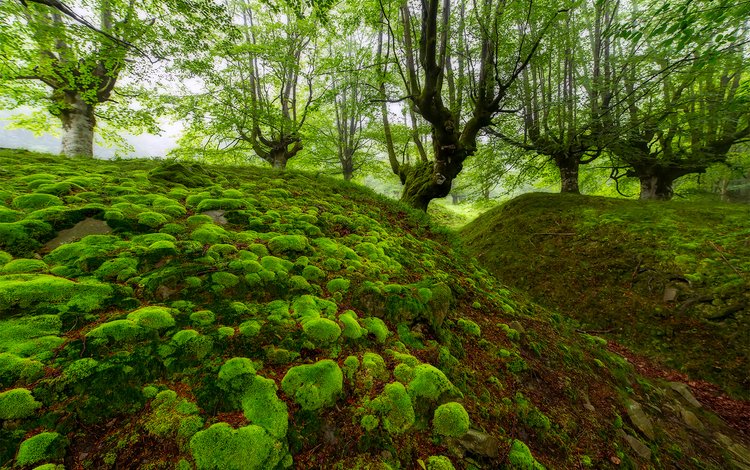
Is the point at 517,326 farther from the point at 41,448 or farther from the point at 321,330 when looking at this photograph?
the point at 41,448

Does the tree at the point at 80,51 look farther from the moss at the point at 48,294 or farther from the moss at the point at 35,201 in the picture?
the moss at the point at 48,294

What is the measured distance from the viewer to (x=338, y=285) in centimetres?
369

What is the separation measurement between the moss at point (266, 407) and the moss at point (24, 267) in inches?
101

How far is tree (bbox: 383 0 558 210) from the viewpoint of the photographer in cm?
666

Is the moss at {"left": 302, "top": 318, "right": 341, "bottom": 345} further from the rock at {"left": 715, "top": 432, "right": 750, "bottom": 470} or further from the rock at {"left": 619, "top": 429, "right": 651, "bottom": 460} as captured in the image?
the rock at {"left": 715, "top": 432, "right": 750, "bottom": 470}

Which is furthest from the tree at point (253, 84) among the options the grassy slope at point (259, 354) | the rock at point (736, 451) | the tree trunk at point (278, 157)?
the rock at point (736, 451)

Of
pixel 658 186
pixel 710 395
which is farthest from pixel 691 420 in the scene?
pixel 658 186

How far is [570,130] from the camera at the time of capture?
31.5 ft

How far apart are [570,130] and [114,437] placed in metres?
12.4

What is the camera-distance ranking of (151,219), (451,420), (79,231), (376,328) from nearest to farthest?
(451,420) < (376,328) < (79,231) < (151,219)

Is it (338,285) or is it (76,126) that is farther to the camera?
(76,126)

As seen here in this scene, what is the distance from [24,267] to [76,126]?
9.64m

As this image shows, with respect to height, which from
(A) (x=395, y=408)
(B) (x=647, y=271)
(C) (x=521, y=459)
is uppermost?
(B) (x=647, y=271)

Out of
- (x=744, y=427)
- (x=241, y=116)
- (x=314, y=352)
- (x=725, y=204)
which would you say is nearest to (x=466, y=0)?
(x=241, y=116)
